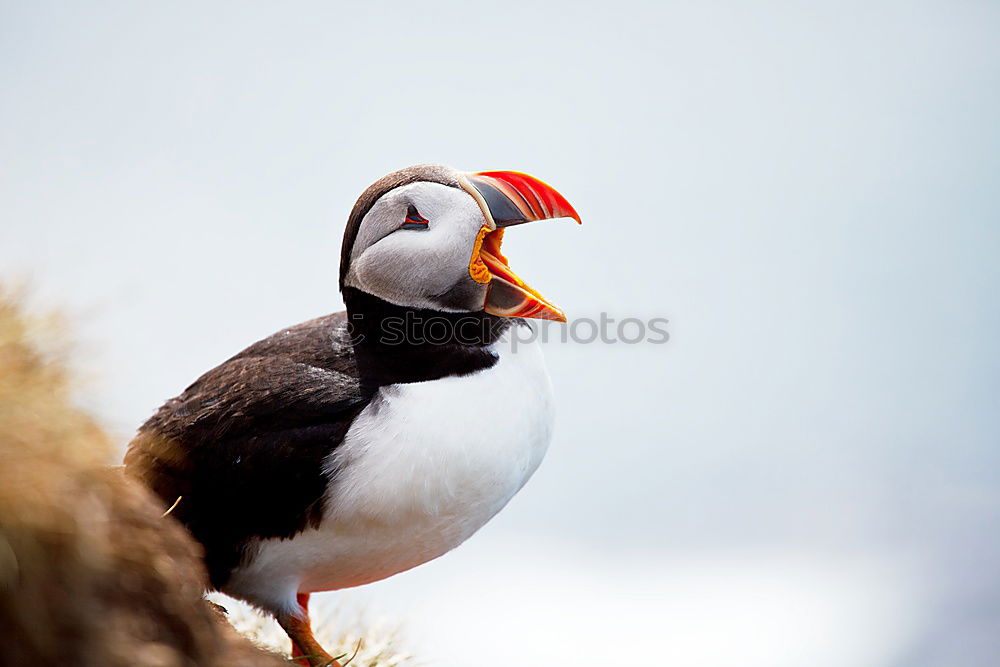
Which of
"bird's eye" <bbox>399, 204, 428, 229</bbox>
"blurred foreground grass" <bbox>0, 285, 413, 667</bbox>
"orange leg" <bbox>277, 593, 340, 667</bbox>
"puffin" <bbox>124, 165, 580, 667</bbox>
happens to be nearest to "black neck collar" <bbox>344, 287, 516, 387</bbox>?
"puffin" <bbox>124, 165, 580, 667</bbox>

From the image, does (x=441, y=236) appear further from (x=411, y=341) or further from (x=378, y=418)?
(x=378, y=418)

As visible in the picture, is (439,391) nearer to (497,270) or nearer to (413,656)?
(497,270)

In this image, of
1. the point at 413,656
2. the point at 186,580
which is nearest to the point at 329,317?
the point at 413,656

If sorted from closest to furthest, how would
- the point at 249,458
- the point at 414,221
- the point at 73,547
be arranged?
the point at 73,547, the point at 249,458, the point at 414,221

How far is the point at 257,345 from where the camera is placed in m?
1.93

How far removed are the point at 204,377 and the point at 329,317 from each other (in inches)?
11.0

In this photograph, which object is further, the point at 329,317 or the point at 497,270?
the point at 329,317

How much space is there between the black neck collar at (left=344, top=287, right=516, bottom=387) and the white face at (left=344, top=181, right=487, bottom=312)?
0.03 m

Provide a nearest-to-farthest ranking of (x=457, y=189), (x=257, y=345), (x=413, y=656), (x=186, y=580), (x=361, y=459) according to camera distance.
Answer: (x=186, y=580)
(x=361, y=459)
(x=457, y=189)
(x=257, y=345)
(x=413, y=656)

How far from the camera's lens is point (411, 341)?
180 centimetres

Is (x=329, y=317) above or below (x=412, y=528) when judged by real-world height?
above

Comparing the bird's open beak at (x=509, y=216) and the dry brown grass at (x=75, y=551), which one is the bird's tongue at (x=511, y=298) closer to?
the bird's open beak at (x=509, y=216)

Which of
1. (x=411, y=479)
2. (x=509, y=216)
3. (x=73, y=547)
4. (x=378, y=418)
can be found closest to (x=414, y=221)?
(x=509, y=216)

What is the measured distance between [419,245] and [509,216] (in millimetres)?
178
